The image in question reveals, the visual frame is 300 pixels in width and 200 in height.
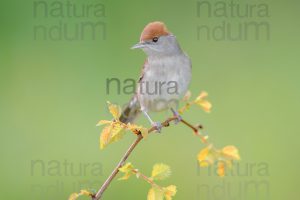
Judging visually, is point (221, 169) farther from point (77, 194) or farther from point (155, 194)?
point (77, 194)

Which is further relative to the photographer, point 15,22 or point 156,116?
point 15,22

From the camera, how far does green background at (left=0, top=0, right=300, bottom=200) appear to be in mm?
5465

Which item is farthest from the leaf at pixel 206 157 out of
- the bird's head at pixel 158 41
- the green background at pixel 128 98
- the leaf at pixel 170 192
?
the green background at pixel 128 98

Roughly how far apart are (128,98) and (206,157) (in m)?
4.12

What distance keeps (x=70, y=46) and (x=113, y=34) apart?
48 centimetres

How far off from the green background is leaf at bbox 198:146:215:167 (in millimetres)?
3215

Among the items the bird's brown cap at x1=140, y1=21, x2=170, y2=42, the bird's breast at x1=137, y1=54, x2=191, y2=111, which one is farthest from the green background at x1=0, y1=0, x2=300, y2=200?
the bird's brown cap at x1=140, y1=21, x2=170, y2=42

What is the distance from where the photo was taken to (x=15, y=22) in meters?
7.40

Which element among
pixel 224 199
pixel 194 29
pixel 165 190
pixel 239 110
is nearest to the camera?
pixel 165 190

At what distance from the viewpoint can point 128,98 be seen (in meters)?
5.95

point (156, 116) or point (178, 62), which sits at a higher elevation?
point (178, 62)

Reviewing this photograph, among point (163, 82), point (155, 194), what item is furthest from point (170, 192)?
point (163, 82)

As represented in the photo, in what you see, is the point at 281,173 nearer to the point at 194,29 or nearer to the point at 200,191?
the point at 200,191

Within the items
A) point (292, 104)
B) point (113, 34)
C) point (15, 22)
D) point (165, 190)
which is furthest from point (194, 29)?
point (165, 190)
